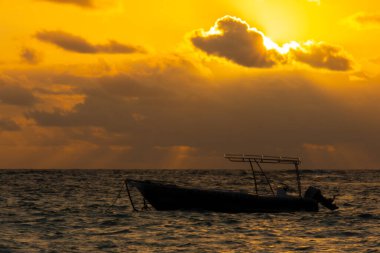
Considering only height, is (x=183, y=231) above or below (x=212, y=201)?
below

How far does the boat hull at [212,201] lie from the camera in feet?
133

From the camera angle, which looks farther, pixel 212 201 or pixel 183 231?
pixel 212 201

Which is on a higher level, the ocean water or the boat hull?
the boat hull

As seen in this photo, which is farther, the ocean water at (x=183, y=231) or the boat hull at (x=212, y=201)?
the boat hull at (x=212, y=201)

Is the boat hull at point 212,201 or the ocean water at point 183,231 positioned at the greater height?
the boat hull at point 212,201

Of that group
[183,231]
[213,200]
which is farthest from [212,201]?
[183,231]

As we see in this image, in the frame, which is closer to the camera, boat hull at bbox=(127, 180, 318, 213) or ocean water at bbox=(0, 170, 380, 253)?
ocean water at bbox=(0, 170, 380, 253)

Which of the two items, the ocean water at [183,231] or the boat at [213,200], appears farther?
the boat at [213,200]

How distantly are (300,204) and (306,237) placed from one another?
9.78 m

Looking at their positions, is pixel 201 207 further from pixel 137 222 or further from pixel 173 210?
pixel 137 222

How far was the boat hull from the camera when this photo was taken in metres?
40.5

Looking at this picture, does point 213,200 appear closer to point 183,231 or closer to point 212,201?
point 212,201

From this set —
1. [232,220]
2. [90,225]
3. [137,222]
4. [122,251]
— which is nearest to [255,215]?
[232,220]

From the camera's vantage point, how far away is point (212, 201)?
4069 centimetres
